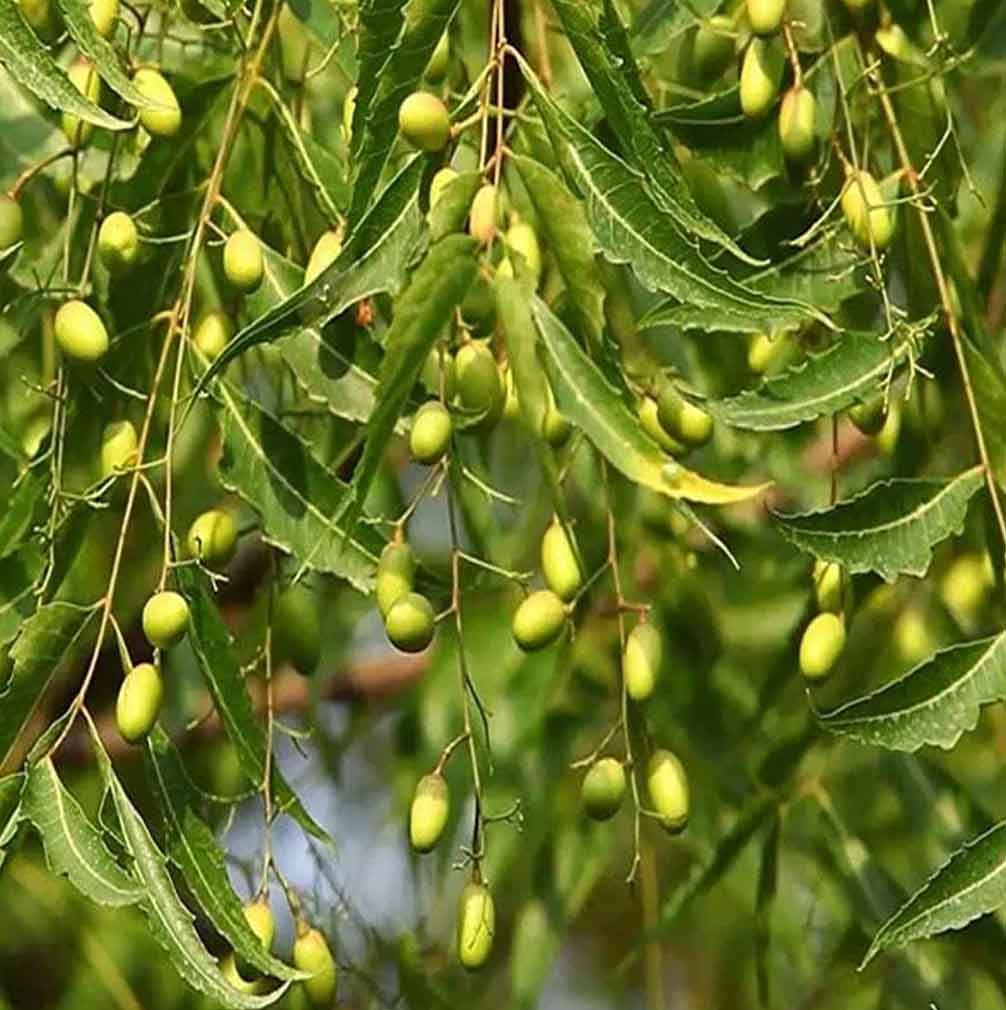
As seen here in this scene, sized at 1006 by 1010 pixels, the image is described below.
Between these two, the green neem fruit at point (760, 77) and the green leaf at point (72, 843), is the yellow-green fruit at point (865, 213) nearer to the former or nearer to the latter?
the green neem fruit at point (760, 77)

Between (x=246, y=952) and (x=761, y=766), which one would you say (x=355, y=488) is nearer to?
(x=246, y=952)

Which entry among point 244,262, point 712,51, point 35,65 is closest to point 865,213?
point 712,51

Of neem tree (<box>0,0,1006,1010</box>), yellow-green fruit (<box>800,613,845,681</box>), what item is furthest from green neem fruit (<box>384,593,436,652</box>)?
yellow-green fruit (<box>800,613,845,681</box>)

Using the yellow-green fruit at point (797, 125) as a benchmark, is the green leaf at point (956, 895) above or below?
below

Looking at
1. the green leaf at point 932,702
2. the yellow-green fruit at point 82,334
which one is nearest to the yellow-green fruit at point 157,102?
the yellow-green fruit at point 82,334

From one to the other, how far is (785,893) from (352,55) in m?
0.86

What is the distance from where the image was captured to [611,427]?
1.15 meters

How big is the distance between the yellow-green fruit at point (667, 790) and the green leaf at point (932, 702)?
11 centimetres

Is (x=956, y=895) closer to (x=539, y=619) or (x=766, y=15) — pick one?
(x=539, y=619)

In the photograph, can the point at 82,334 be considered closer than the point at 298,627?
Yes

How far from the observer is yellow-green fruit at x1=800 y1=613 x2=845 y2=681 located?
1.32 meters

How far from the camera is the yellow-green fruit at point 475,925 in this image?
124 centimetres

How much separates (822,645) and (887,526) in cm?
7

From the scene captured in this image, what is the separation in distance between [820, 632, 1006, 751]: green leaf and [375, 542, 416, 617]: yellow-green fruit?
0.20 metres
